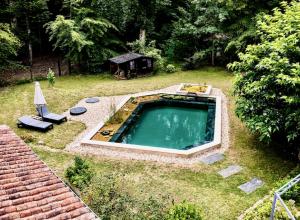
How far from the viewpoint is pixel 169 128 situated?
1709cm

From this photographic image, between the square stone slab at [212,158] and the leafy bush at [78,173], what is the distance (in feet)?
14.8

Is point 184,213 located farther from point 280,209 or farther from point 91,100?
point 91,100

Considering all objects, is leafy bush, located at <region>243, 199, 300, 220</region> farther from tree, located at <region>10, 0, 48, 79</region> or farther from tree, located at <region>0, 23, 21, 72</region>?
tree, located at <region>10, 0, 48, 79</region>

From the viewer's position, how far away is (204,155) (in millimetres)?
13430

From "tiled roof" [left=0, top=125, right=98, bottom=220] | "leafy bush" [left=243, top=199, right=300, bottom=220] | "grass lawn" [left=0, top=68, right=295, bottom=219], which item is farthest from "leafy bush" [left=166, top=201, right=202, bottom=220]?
"tiled roof" [left=0, top=125, right=98, bottom=220]

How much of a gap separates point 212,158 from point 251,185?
2209mm

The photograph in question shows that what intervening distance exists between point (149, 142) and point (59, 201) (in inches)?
357

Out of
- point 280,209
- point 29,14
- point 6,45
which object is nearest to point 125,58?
point 6,45

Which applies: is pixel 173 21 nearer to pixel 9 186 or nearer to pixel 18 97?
pixel 18 97

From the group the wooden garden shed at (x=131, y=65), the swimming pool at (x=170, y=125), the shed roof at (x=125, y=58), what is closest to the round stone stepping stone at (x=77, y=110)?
the swimming pool at (x=170, y=125)

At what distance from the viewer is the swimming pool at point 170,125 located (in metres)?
15.5

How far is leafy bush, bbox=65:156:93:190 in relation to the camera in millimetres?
11258

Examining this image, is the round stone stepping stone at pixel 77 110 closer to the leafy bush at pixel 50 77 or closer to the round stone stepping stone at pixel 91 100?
the round stone stepping stone at pixel 91 100

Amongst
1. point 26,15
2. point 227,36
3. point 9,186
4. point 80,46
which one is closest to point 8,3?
point 26,15
